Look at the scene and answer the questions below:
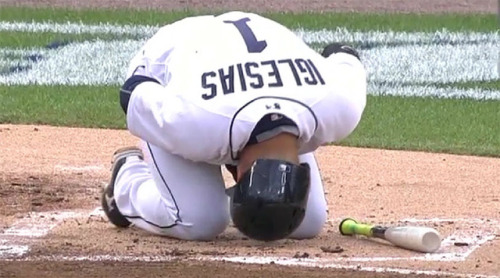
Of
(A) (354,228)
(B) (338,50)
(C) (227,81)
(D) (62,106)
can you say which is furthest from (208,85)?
(D) (62,106)

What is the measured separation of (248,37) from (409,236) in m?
0.97

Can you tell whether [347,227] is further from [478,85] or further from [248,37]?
[478,85]

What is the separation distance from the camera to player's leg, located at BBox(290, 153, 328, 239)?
17.5 ft

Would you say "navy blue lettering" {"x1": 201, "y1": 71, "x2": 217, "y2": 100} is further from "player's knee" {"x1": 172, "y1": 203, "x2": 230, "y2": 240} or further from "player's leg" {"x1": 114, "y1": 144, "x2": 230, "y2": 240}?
"player's knee" {"x1": 172, "y1": 203, "x2": 230, "y2": 240}

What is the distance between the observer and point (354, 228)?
541 centimetres

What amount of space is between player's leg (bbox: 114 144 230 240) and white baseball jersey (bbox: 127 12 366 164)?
28 centimetres

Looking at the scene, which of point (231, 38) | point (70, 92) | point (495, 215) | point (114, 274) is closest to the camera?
point (114, 274)

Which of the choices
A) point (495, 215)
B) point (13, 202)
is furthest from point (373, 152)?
point (13, 202)

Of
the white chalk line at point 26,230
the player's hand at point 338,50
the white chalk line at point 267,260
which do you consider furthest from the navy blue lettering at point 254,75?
the white chalk line at point 26,230

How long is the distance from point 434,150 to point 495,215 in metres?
1.88

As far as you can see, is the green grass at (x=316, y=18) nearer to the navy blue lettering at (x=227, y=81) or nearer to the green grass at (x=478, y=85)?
the green grass at (x=478, y=85)

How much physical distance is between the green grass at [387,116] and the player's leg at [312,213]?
2.52 m

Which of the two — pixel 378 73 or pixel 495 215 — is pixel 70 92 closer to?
pixel 378 73

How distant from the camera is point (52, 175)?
6750 mm
